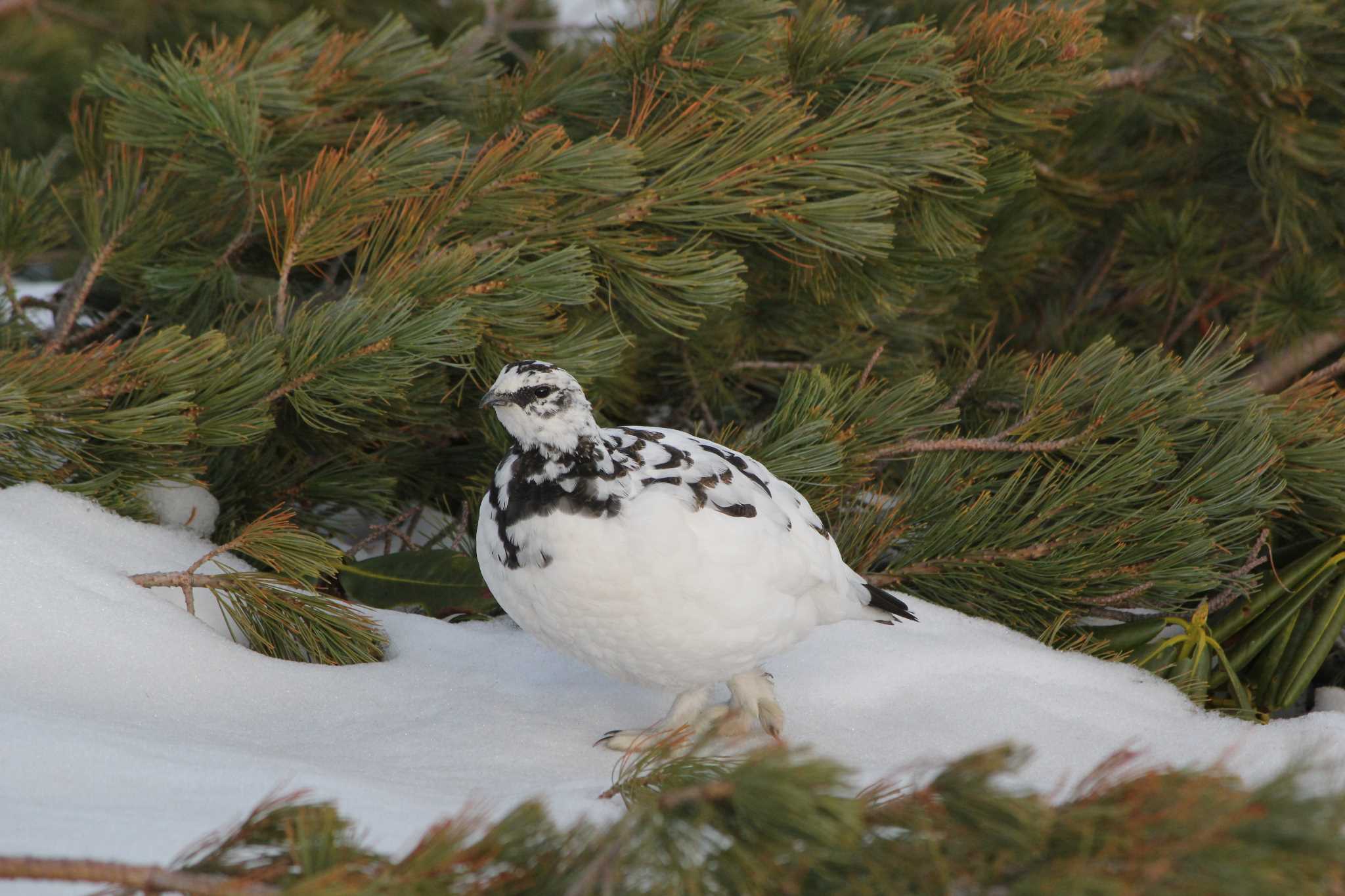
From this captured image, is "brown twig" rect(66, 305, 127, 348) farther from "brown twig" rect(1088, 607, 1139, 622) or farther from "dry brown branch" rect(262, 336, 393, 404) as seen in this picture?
"brown twig" rect(1088, 607, 1139, 622)

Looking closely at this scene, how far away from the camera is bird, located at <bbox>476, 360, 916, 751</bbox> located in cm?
137

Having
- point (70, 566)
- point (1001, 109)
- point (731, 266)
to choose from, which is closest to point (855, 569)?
point (731, 266)

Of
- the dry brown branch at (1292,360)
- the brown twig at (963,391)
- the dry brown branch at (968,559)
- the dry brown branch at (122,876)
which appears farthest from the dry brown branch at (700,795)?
the dry brown branch at (1292,360)

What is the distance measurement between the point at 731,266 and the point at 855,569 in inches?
20.7

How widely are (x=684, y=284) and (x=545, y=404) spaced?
44cm

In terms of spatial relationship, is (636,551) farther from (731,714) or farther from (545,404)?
(731,714)

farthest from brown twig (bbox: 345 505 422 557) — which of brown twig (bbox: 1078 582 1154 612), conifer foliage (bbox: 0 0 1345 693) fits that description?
brown twig (bbox: 1078 582 1154 612)

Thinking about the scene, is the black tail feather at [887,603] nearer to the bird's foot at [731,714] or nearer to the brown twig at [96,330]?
the bird's foot at [731,714]

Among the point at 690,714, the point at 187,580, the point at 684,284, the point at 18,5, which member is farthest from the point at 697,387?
the point at 18,5

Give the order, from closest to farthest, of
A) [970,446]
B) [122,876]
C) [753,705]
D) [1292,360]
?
[122,876], [753,705], [970,446], [1292,360]

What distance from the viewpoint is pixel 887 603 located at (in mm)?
1689


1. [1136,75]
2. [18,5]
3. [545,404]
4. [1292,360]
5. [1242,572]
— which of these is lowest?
[1242,572]

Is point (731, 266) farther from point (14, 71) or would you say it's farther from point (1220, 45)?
point (14, 71)

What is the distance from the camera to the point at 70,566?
1.51 m
